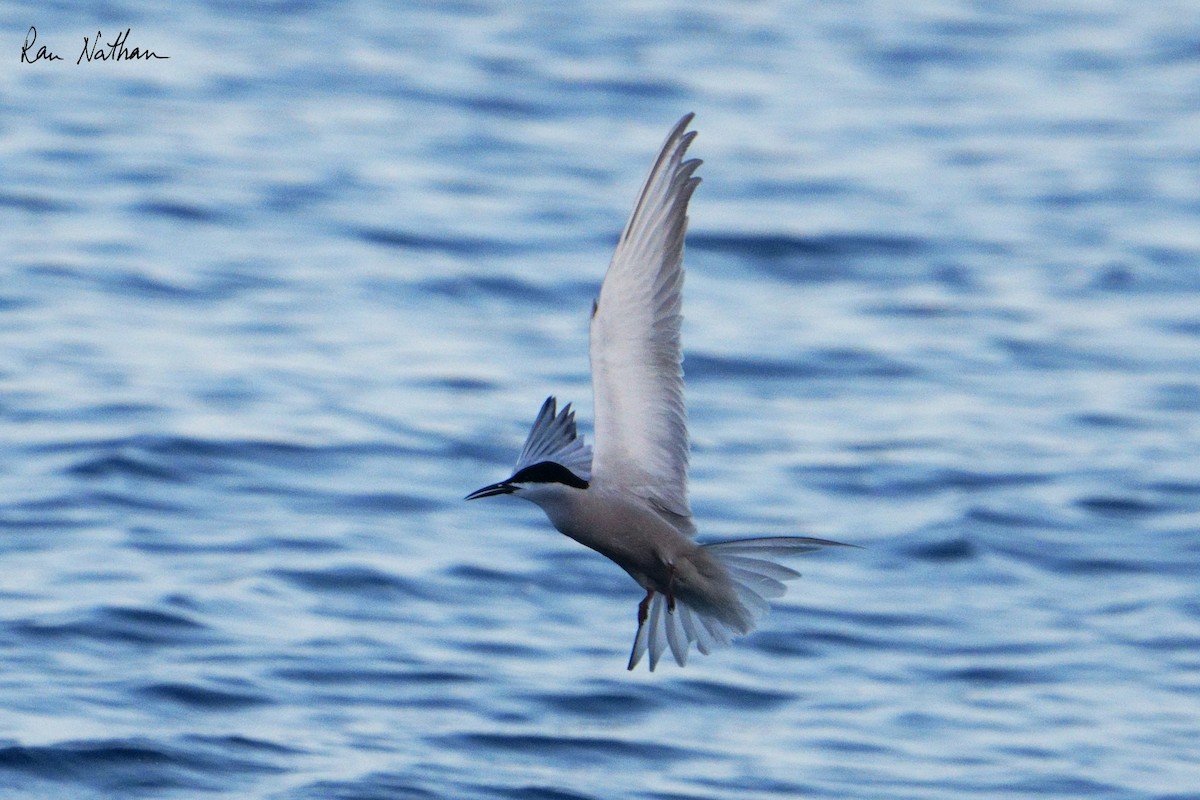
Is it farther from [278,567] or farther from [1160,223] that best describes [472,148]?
[278,567]

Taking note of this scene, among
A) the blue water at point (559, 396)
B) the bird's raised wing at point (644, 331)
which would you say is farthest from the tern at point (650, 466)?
the blue water at point (559, 396)

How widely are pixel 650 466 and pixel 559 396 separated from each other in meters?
7.54

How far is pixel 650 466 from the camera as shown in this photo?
6.51 m

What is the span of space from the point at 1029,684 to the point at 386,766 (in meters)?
3.59

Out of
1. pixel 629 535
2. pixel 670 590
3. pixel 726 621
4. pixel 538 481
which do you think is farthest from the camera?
pixel 726 621

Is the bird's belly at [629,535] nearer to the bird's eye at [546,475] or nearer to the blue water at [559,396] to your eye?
the bird's eye at [546,475]

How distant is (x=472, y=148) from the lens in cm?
2044

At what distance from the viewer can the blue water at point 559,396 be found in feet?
31.7

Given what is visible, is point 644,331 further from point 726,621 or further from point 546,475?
point 726,621

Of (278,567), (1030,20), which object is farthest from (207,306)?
(1030,20)

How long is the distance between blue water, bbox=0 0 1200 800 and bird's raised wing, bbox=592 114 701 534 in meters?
2.90

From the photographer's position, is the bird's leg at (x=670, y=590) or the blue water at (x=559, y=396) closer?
the bird's leg at (x=670, y=590)

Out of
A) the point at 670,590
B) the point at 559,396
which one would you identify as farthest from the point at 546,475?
the point at 559,396

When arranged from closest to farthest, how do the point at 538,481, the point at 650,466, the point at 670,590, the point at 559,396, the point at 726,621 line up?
the point at 538,481, the point at 650,466, the point at 670,590, the point at 726,621, the point at 559,396
